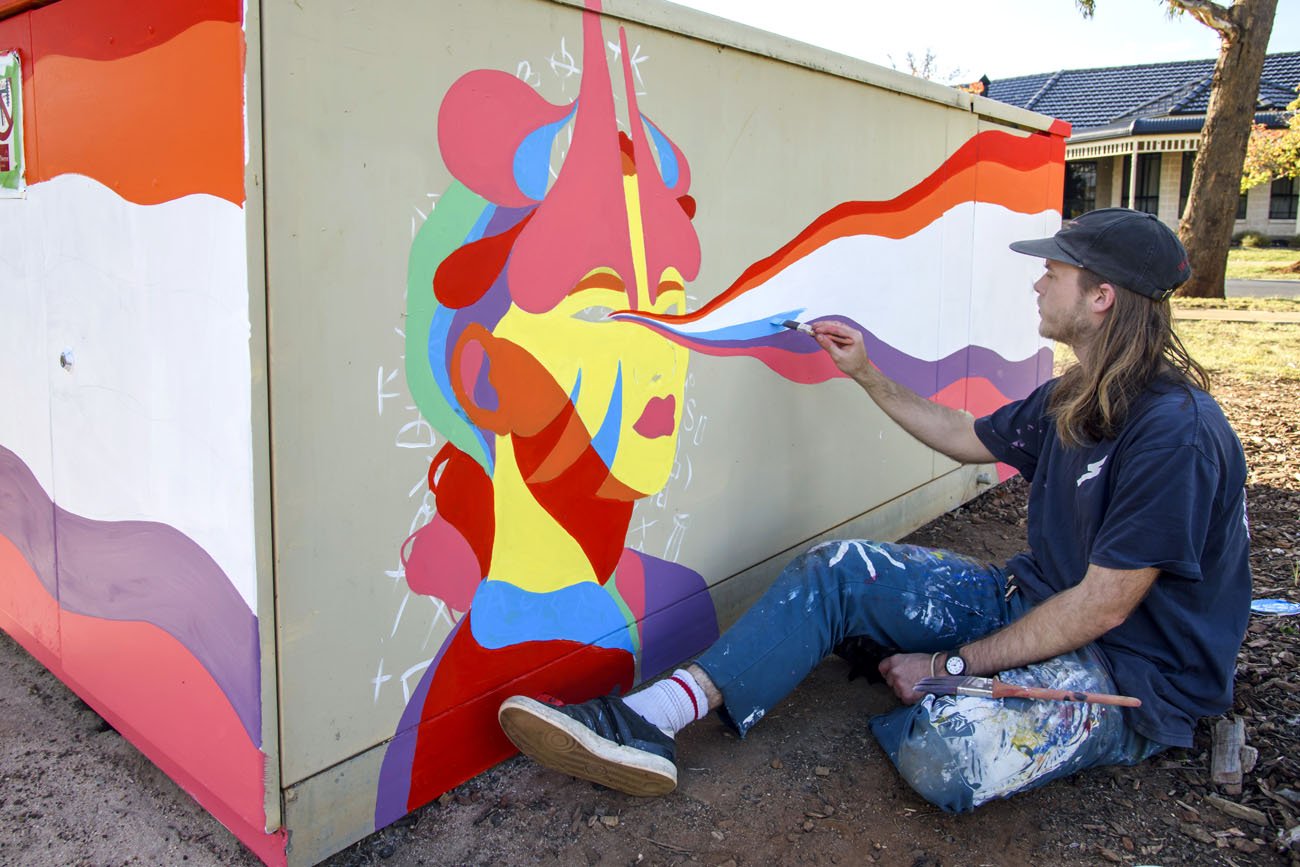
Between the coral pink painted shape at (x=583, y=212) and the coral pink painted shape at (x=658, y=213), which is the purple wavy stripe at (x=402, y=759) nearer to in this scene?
the coral pink painted shape at (x=583, y=212)

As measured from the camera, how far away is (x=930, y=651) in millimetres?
2893

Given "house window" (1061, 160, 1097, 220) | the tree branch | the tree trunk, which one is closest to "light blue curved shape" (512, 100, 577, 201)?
the tree trunk

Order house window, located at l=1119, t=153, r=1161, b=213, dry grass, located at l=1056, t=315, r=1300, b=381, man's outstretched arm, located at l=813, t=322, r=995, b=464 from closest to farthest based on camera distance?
1. man's outstretched arm, located at l=813, t=322, r=995, b=464
2. dry grass, located at l=1056, t=315, r=1300, b=381
3. house window, located at l=1119, t=153, r=1161, b=213

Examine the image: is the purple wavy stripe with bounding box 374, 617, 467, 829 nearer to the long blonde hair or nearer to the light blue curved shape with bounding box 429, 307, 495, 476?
the light blue curved shape with bounding box 429, 307, 495, 476

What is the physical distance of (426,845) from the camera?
7.57ft

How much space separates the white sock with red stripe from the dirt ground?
0.18 m

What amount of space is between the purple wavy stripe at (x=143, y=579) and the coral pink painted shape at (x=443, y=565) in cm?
38

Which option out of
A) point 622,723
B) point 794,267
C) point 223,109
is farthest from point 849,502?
point 223,109

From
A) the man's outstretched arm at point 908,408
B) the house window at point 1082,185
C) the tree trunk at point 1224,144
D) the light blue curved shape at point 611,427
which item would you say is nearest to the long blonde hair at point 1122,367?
the man's outstretched arm at point 908,408

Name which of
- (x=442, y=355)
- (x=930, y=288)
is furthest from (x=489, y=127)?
(x=930, y=288)

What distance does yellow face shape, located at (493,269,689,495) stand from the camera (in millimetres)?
2506

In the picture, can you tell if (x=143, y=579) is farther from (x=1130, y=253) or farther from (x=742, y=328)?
(x=1130, y=253)

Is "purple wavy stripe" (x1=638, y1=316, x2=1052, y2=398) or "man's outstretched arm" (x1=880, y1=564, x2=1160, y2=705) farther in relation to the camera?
"purple wavy stripe" (x1=638, y1=316, x2=1052, y2=398)

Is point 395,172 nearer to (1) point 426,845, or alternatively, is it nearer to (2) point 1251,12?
(1) point 426,845
